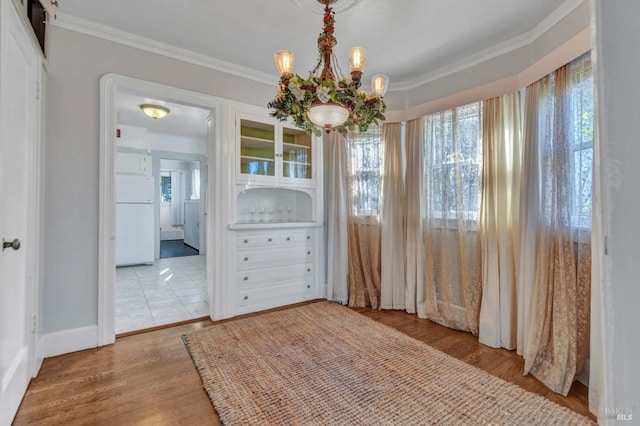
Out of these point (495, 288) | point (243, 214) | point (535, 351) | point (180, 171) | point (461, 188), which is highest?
point (180, 171)

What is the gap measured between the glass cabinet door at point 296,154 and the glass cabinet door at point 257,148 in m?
0.16

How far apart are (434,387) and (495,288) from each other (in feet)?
3.52

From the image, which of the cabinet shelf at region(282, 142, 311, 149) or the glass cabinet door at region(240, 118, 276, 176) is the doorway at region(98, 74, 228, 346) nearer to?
the glass cabinet door at region(240, 118, 276, 176)

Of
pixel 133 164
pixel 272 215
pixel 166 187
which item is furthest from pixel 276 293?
pixel 166 187

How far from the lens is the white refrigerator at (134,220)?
5203 millimetres

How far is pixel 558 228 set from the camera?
6.34 ft

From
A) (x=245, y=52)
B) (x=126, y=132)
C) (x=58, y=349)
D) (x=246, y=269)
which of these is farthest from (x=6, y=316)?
(x=126, y=132)

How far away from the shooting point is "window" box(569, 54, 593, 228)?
1.80m

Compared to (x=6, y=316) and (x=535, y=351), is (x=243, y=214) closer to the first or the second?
(x=6, y=316)

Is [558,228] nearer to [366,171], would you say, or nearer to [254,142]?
[366,171]

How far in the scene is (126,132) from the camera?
5.41 m

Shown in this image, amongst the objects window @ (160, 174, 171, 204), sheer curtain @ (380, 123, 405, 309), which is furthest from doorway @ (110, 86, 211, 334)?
window @ (160, 174, 171, 204)

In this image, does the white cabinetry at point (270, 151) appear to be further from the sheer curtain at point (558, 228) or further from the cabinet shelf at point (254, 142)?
the sheer curtain at point (558, 228)

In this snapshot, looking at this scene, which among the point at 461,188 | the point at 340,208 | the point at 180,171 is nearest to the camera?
the point at 461,188
